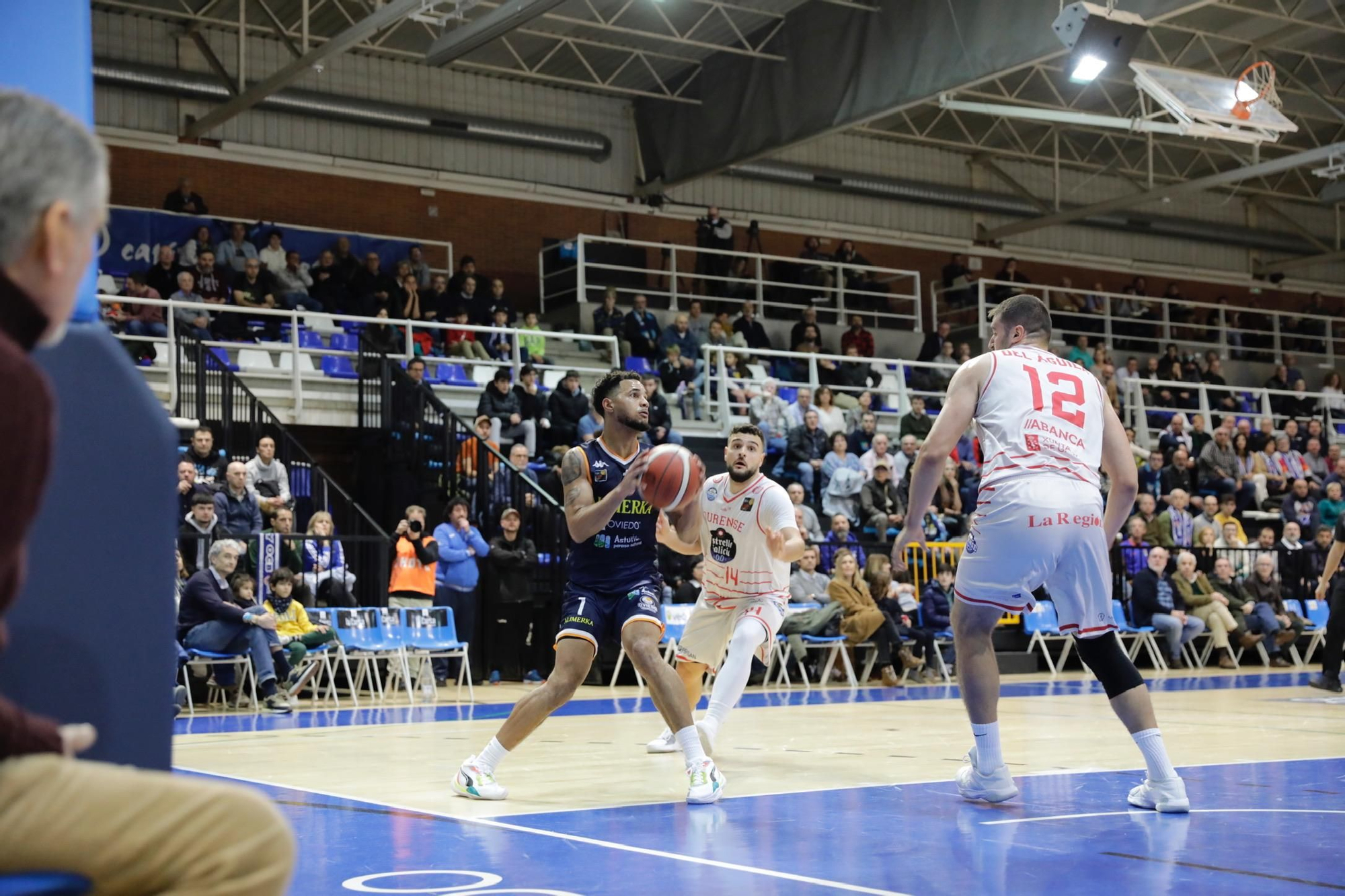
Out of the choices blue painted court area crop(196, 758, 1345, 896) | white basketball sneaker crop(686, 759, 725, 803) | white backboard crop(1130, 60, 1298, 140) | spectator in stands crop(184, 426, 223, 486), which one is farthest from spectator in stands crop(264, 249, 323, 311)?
white basketball sneaker crop(686, 759, 725, 803)

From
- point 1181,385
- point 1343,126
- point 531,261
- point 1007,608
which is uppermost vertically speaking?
point 1343,126

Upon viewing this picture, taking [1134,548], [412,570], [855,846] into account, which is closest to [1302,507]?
A: [1134,548]

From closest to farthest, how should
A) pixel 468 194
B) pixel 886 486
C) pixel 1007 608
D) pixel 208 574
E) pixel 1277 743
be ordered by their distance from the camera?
pixel 1007 608, pixel 1277 743, pixel 208 574, pixel 886 486, pixel 468 194

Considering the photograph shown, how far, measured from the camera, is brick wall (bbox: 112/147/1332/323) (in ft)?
77.2

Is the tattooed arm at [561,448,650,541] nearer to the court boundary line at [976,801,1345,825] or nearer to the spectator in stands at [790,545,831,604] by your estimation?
the court boundary line at [976,801,1345,825]

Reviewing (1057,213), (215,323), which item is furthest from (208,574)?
(1057,213)

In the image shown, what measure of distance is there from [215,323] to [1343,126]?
71.3 feet

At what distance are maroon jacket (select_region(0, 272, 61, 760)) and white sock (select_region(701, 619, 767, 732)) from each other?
6.00 metres

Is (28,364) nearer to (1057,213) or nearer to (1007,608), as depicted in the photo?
(1007,608)

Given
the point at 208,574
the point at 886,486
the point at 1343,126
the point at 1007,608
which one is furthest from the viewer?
the point at 1343,126

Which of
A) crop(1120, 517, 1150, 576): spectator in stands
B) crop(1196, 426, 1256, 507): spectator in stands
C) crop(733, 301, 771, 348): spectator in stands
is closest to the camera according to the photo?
crop(1120, 517, 1150, 576): spectator in stands

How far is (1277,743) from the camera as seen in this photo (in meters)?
9.15

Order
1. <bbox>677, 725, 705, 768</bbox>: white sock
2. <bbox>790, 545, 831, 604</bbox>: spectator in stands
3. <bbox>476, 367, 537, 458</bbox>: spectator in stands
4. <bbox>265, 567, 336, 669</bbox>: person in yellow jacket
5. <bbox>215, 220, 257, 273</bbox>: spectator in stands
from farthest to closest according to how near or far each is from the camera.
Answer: <bbox>215, 220, 257, 273</bbox>: spectator in stands
<bbox>476, 367, 537, 458</bbox>: spectator in stands
<bbox>790, 545, 831, 604</bbox>: spectator in stands
<bbox>265, 567, 336, 669</bbox>: person in yellow jacket
<bbox>677, 725, 705, 768</bbox>: white sock

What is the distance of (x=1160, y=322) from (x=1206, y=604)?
12.5m
